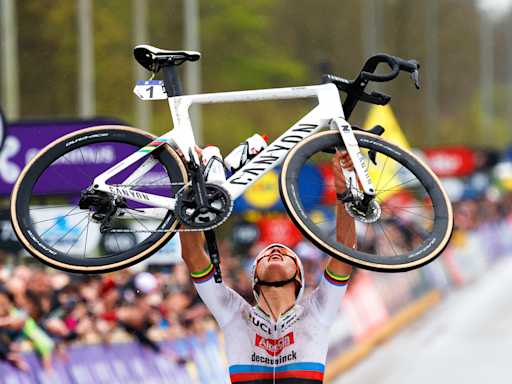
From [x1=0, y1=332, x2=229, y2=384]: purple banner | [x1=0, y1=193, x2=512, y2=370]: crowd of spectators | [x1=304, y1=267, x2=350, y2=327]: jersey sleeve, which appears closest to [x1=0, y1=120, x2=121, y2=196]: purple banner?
[x1=0, y1=193, x2=512, y2=370]: crowd of spectators

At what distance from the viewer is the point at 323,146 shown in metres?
3.17

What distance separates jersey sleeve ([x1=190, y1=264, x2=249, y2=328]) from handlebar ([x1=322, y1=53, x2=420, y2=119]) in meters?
1.19

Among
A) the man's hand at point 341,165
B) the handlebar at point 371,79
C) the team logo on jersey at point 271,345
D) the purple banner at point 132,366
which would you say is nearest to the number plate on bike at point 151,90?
the handlebar at point 371,79

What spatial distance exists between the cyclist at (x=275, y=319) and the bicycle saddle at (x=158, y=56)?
37.5 inches

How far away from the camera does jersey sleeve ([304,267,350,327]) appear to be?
11.2 ft

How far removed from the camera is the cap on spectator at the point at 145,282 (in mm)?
6086

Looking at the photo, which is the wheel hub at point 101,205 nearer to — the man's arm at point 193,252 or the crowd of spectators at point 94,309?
the man's arm at point 193,252

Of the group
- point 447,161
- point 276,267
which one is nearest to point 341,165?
point 276,267

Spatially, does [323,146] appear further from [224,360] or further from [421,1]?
[421,1]

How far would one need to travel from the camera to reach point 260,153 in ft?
10.6

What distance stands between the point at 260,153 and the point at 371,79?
690mm

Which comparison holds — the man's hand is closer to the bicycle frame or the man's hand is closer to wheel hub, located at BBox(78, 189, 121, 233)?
the bicycle frame

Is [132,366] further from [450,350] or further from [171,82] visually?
[450,350]

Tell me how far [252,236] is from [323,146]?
6.70 meters
